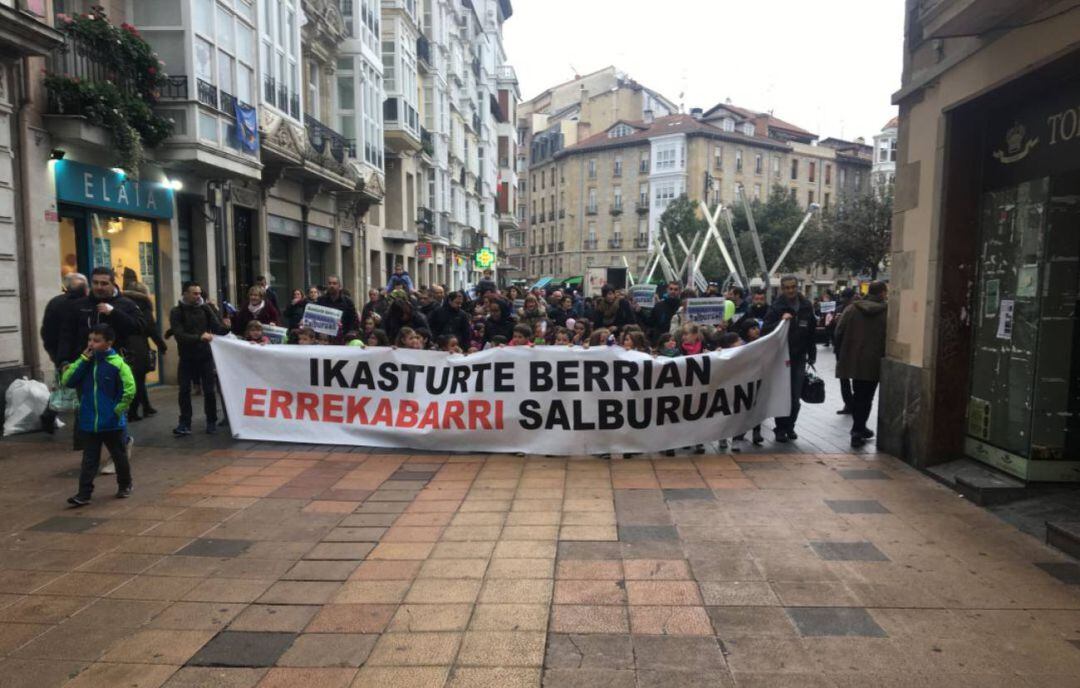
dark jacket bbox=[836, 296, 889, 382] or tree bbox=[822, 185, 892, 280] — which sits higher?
tree bbox=[822, 185, 892, 280]

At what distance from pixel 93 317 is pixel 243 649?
5946 millimetres

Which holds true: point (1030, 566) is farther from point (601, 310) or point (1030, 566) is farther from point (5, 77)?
point (5, 77)

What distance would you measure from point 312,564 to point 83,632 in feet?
4.23

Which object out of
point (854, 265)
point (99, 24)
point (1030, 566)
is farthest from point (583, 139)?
point (1030, 566)

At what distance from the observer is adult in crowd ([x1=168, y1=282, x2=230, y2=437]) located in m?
8.55

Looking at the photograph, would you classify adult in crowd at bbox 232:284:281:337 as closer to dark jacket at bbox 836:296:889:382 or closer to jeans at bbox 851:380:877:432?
dark jacket at bbox 836:296:889:382

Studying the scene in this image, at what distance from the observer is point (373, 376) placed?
7.97m

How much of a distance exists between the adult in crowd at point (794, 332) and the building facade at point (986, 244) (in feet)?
3.14

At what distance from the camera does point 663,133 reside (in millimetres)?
68875

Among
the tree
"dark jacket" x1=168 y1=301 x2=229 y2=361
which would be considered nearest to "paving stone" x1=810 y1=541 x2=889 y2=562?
"dark jacket" x1=168 y1=301 x2=229 y2=361

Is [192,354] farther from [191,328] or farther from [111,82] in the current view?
[111,82]

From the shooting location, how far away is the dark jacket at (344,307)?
11438mm

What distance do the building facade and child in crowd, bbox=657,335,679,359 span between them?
2.25m

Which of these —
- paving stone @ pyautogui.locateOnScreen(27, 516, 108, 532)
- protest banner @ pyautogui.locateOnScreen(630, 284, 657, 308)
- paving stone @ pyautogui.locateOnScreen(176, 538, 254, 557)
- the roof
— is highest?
the roof
